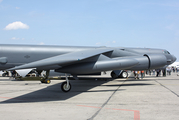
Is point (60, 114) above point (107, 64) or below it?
below

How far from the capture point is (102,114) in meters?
5.75

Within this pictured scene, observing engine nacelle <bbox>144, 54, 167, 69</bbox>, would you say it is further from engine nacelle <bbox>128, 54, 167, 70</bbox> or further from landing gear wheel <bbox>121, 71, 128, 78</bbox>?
landing gear wheel <bbox>121, 71, 128, 78</bbox>

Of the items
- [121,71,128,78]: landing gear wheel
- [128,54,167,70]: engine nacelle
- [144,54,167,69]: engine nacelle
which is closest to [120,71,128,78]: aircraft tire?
[121,71,128,78]: landing gear wheel

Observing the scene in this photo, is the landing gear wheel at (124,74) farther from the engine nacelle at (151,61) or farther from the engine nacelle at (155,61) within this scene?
the engine nacelle at (155,61)

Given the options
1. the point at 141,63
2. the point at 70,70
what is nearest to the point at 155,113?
the point at 70,70

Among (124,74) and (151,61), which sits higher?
(151,61)

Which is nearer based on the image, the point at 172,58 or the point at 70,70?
the point at 70,70

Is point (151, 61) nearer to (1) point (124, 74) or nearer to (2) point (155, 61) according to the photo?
(2) point (155, 61)

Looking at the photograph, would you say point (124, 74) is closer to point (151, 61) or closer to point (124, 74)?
point (124, 74)

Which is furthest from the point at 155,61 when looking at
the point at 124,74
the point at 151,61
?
the point at 124,74

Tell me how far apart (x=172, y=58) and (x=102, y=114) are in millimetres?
14160

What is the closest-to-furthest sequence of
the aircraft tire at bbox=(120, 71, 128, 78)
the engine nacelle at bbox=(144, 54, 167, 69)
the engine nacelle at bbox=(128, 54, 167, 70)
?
the engine nacelle at bbox=(128, 54, 167, 70), the engine nacelle at bbox=(144, 54, 167, 69), the aircraft tire at bbox=(120, 71, 128, 78)

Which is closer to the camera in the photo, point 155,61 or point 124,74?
point 155,61

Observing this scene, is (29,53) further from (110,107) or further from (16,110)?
(110,107)
